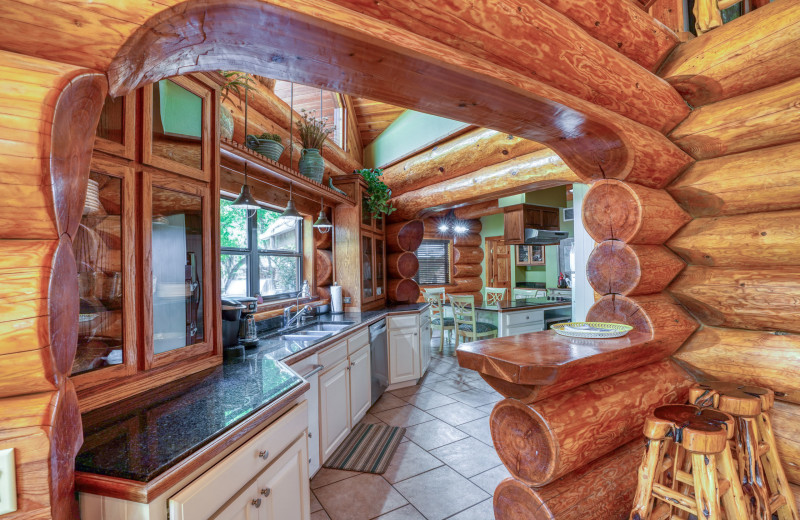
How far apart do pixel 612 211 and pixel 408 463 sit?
2.14m

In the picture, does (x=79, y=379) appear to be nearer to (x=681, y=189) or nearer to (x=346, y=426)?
(x=346, y=426)

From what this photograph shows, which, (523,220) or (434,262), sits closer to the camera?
(523,220)

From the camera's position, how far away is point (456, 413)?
3.39 metres

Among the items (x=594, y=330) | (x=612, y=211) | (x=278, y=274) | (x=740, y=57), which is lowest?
(x=594, y=330)

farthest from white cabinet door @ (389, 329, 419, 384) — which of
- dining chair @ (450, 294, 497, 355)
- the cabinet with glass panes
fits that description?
the cabinet with glass panes

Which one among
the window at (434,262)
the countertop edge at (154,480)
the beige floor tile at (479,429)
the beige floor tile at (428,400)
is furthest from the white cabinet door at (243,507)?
the window at (434,262)

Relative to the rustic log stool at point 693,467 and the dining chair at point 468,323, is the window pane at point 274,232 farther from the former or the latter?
the rustic log stool at point 693,467

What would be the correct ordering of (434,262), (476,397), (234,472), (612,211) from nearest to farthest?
1. (234,472)
2. (612,211)
3. (476,397)
4. (434,262)

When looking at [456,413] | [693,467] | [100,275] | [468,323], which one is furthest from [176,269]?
[468,323]

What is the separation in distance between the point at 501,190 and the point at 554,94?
231 cm

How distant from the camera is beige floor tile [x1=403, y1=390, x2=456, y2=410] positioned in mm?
3600

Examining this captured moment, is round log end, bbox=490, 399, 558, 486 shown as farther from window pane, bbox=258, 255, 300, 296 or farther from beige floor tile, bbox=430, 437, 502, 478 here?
Answer: window pane, bbox=258, 255, 300, 296

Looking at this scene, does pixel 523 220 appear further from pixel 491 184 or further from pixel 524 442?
pixel 524 442

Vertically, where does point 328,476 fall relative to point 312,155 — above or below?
below
